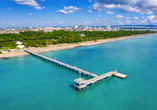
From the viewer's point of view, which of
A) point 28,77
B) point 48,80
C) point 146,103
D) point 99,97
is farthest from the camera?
point 28,77

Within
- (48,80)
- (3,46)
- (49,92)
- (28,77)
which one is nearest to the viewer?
(49,92)

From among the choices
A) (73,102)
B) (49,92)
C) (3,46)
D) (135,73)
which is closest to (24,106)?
(49,92)

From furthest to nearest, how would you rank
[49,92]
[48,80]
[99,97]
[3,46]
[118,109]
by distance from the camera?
1. [3,46]
2. [48,80]
3. [49,92]
4. [99,97]
5. [118,109]

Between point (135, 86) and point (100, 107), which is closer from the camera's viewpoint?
point (100, 107)

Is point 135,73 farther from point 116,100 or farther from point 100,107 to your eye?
point 100,107

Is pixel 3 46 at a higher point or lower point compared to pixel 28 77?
higher

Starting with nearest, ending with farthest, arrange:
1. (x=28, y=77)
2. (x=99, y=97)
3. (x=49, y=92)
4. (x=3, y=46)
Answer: (x=99, y=97), (x=49, y=92), (x=28, y=77), (x=3, y=46)

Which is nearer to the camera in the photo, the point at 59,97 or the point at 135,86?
the point at 59,97

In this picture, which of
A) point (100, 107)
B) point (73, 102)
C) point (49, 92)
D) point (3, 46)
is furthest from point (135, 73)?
point (3, 46)

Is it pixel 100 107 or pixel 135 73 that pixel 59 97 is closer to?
pixel 100 107
